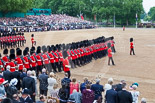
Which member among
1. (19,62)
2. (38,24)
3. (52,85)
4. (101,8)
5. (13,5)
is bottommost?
(52,85)

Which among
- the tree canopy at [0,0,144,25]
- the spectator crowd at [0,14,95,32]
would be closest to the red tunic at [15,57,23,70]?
the spectator crowd at [0,14,95,32]

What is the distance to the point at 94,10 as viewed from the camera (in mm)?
81688

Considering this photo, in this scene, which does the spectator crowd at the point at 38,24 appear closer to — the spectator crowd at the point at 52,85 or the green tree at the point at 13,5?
the green tree at the point at 13,5

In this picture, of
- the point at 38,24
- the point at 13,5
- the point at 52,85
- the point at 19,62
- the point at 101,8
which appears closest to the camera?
the point at 52,85

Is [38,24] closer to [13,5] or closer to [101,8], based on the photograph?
[13,5]

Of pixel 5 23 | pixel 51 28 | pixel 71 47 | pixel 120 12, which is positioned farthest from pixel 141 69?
pixel 120 12

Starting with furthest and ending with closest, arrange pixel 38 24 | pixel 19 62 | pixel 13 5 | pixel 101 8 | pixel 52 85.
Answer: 1. pixel 101 8
2. pixel 38 24
3. pixel 13 5
4. pixel 19 62
5. pixel 52 85

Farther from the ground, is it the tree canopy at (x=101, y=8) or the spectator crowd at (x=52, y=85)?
the tree canopy at (x=101, y=8)

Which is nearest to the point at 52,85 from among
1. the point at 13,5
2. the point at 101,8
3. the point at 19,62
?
the point at 19,62

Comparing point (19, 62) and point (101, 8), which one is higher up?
point (101, 8)

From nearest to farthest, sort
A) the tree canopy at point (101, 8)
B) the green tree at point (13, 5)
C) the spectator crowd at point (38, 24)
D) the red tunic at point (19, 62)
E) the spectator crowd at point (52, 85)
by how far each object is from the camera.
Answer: the spectator crowd at point (52, 85) < the red tunic at point (19, 62) < the spectator crowd at point (38, 24) < the green tree at point (13, 5) < the tree canopy at point (101, 8)

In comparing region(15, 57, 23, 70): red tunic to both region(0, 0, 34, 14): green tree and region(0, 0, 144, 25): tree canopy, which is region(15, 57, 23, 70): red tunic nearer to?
region(0, 0, 34, 14): green tree

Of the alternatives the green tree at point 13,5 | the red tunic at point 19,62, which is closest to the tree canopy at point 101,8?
the green tree at point 13,5

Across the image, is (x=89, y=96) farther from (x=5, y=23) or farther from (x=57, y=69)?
(x=5, y=23)
